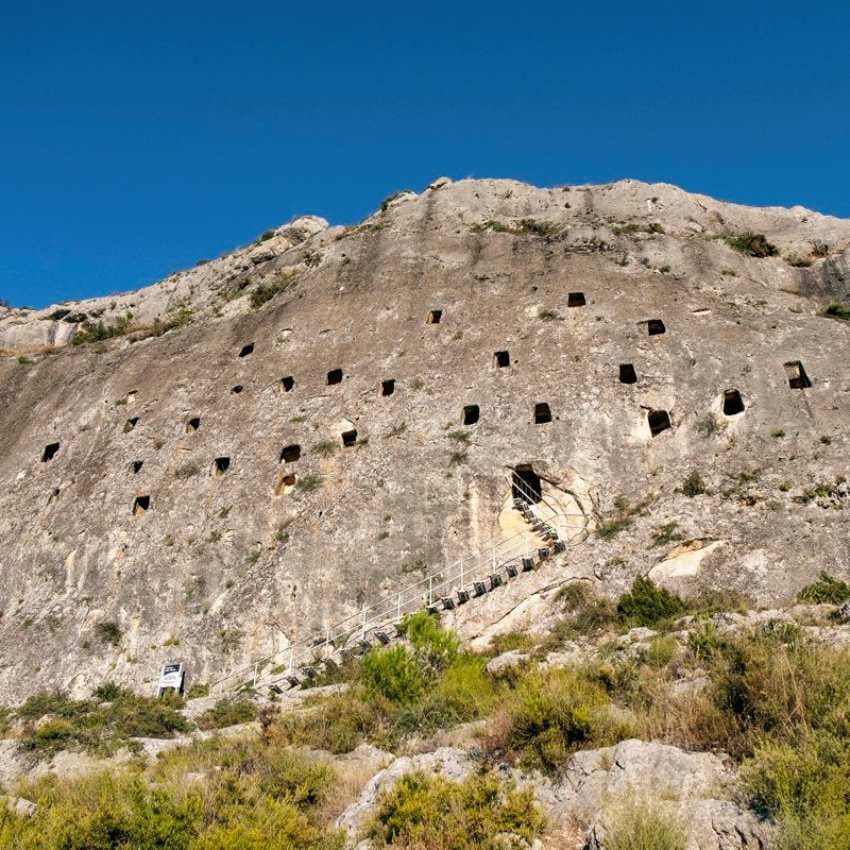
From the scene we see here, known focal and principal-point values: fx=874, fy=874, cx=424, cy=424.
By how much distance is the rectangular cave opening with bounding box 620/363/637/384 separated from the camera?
67.4 ft

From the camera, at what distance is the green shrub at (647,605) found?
47.1 feet

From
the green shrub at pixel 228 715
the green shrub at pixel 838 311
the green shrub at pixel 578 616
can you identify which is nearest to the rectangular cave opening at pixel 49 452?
the green shrub at pixel 228 715

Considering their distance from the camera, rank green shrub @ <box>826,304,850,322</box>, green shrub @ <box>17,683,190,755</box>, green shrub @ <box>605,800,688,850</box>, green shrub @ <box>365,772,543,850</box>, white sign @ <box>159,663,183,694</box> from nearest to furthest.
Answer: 1. green shrub @ <box>605,800,688,850</box>
2. green shrub @ <box>365,772,543,850</box>
3. green shrub @ <box>17,683,190,755</box>
4. white sign @ <box>159,663,183,694</box>
5. green shrub @ <box>826,304,850,322</box>

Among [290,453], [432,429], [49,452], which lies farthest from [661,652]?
[49,452]

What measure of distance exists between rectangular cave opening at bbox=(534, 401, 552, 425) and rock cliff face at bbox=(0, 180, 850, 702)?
0.06m

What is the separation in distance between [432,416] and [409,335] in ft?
12.0

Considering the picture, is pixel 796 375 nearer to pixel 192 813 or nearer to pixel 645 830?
pixel 645 830

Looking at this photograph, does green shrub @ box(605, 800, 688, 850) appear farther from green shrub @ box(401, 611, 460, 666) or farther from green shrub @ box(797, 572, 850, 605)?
green shrub @ box(797, 572, 850, 605)

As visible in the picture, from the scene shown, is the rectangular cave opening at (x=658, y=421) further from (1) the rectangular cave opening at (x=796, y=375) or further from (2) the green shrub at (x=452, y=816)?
(2) the green shrub at (x=452, y=816)

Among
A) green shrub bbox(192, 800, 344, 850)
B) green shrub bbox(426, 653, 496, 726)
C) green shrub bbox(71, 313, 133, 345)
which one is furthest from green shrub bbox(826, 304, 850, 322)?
green shrub bbox(71, 313, 133, 345)

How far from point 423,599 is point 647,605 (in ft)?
14.3

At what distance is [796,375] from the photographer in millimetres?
19469

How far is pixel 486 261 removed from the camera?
25672 millimetres

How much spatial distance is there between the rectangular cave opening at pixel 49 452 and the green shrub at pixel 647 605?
18043 mm
